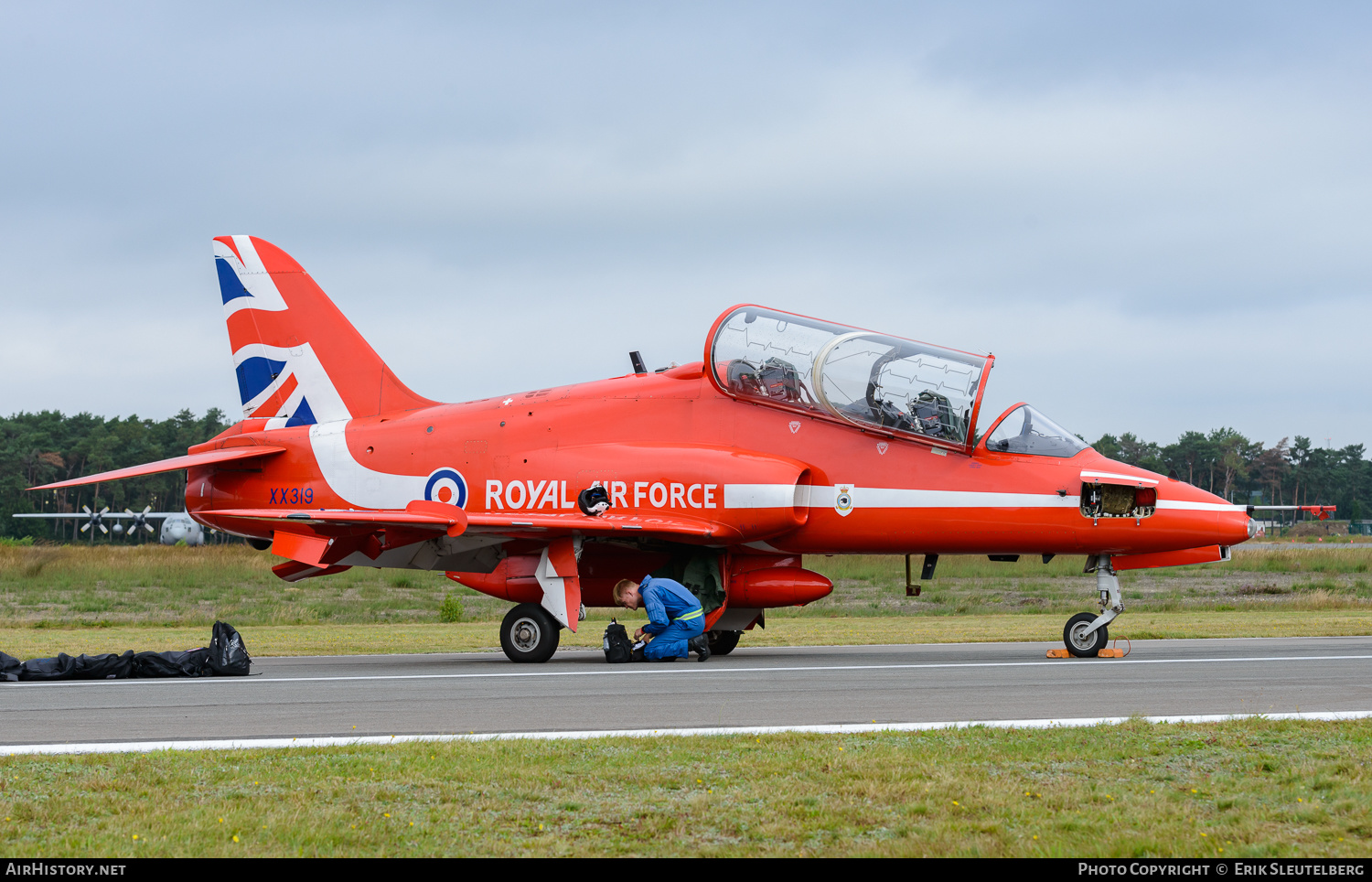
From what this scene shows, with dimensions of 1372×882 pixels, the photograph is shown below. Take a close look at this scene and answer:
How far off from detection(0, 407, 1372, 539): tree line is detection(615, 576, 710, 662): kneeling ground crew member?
90160mm

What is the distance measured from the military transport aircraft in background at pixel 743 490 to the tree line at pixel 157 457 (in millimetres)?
88425

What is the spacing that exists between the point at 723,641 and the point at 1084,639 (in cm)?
501

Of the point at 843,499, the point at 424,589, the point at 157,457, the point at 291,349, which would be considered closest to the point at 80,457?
the point at 157,457

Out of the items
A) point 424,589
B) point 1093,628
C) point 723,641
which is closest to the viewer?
point 1093,628

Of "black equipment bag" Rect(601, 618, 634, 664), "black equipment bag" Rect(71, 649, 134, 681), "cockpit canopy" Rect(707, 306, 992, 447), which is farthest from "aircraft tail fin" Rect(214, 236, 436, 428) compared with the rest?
"black equipment bag" Rect(71, 649, 134, 681)

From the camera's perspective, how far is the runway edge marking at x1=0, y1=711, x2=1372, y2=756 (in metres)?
7.63

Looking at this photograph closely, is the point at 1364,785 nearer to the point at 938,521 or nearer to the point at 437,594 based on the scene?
the point at 938,521

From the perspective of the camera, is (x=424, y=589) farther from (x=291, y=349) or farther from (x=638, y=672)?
(x=638, y=672)

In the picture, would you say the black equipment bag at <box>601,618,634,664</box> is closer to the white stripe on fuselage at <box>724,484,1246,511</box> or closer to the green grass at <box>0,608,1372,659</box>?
the white stripe on fuselage at <box>724,484,1246,511</box>

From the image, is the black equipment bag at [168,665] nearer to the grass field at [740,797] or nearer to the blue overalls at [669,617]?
the blue overalls at [669,617]

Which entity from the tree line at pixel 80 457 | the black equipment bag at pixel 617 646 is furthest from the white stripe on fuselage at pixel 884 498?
the tree line at pixel 80 457

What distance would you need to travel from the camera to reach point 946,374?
15102 millimetres

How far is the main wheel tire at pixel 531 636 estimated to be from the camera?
15.4 metres

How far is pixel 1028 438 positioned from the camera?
49.4ft
